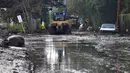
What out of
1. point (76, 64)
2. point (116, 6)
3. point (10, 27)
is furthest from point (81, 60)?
point (116, 6)

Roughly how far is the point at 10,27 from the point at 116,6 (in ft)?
57.8

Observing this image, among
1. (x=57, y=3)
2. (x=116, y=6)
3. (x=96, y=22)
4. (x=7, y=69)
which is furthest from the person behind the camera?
(x=57, y=3)

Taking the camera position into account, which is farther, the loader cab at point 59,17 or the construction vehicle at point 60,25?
the loader cab at point 59,17

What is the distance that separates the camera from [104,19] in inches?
2435

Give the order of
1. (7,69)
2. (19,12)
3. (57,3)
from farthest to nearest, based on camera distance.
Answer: (57,3)
(19,12)
(7,69)

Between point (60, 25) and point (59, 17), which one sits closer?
point (60, 25)

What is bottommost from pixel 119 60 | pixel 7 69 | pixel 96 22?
pixel 96 22

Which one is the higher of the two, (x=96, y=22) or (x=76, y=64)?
(x=76, y=64)

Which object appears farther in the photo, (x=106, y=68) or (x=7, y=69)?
(x=106, y=68)

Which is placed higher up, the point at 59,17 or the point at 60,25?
the point at 59,17

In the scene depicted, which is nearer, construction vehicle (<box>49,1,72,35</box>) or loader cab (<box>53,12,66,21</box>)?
construction vehicle (<box>49,1,72,35</box>)

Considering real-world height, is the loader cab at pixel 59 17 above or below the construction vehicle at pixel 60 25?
above

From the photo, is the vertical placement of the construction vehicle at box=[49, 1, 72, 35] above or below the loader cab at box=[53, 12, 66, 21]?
below

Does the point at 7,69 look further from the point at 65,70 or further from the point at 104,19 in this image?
the point at 104,19
